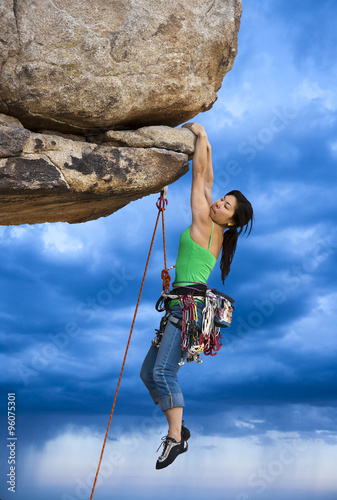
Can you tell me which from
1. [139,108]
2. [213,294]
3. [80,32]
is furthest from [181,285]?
[80,32]

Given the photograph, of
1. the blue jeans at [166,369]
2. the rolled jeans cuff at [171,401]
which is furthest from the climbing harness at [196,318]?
the rolled jeans cuff at [171,401]

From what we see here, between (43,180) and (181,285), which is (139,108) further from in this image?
(181,285)

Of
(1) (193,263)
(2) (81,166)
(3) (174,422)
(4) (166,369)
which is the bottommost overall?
(3) (174,422)

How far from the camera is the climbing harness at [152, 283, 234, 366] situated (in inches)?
231

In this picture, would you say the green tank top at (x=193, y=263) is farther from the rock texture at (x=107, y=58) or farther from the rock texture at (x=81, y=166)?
the rock texture at (x=107, y=58)

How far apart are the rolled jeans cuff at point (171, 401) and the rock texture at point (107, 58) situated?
2468 millimetres

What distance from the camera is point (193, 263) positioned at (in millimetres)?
6051

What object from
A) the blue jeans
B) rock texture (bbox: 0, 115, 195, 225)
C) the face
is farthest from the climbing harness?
rock texture (bbox: 0, 115, 195, 225)

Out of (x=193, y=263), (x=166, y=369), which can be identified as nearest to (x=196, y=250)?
(x=193, y=263)

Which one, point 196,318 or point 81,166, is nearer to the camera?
point 81,166

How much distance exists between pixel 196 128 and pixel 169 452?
294 centimetres

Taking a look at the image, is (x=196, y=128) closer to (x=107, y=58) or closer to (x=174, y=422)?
(x=107, y=58)

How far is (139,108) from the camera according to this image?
231 inches

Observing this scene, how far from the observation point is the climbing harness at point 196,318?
5.88 meters
